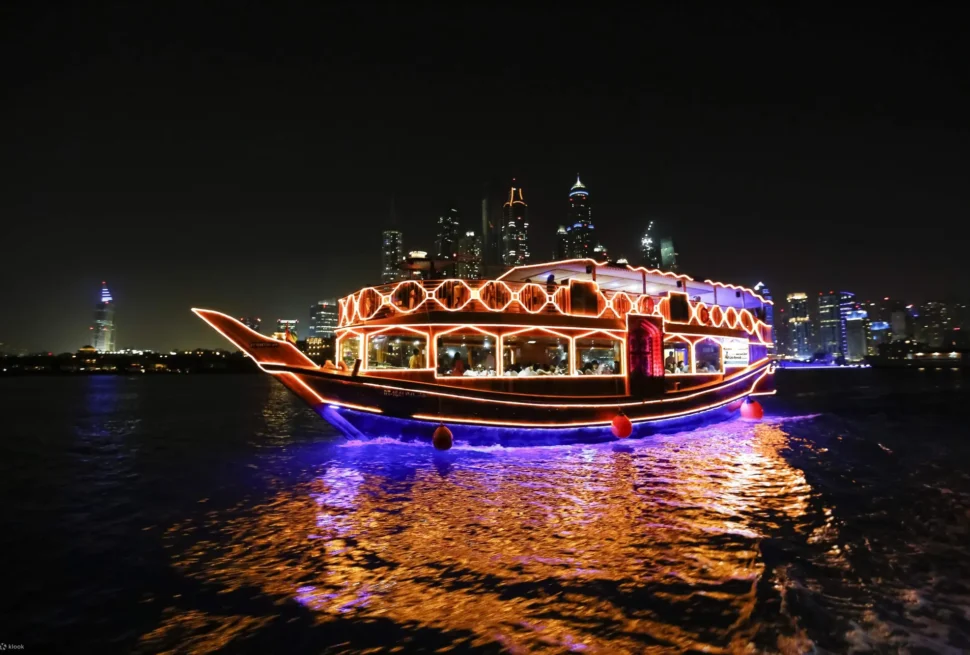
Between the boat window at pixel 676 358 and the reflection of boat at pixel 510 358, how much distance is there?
0.16 metres

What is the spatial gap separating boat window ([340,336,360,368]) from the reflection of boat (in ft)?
0.12

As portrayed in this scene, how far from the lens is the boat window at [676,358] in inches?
793

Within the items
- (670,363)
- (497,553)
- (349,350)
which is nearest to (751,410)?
(670,363)

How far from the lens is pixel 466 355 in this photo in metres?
17.1

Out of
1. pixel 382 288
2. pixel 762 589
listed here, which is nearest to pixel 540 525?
pixel 762 589

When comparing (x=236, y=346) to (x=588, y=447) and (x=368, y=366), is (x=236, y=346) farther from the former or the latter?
(x=588, y=447)

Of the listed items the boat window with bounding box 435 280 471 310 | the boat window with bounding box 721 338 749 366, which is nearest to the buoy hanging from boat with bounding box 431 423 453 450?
the boat window with bounding box 435 280 471 310

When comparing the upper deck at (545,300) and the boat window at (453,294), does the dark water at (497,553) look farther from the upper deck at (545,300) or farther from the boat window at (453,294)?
the boat window at (453,294)

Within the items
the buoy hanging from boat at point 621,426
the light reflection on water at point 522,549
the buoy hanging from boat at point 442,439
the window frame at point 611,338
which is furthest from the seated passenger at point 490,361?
the buoy hanging from boat at point 621,426

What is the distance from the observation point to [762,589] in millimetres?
5961

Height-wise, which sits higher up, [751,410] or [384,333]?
[384,333]

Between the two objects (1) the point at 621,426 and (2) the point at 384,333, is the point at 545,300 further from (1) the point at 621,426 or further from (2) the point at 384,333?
(2) the point at 384,333

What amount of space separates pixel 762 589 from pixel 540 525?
327cm

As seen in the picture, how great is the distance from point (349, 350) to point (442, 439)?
581 cm
